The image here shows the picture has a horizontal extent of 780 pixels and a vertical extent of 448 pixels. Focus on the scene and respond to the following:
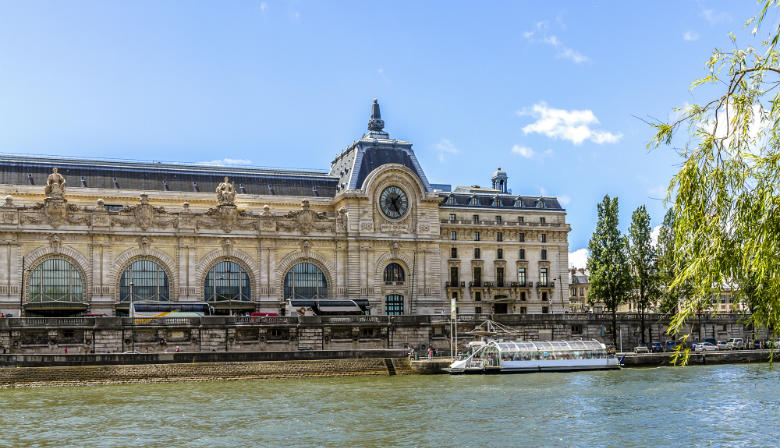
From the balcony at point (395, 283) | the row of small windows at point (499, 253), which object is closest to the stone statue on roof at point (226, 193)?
the balcony at point (395, 283)

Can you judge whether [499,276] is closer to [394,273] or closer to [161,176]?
[394,273]

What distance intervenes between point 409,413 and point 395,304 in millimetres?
50038

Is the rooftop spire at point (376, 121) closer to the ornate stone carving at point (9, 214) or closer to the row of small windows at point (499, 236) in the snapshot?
the row of small windows at point (499, 236)

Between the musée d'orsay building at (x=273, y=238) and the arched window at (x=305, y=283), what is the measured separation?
0.15 meters

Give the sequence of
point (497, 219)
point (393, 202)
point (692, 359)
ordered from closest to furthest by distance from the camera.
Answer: point (692, 359)
point (393, 202)
point (497, 219)

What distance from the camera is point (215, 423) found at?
132 ft

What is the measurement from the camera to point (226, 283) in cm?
8700

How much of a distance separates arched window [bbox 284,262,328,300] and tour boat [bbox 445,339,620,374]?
24.7 metres

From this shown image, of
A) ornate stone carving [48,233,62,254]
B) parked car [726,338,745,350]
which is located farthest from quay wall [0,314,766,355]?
ornate stone carving [48,233,62,254]

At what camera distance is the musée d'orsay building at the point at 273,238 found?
269ft

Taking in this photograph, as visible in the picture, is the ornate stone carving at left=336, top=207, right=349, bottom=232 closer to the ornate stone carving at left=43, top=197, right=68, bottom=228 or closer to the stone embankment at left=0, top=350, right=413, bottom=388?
the stone embankment at left=0, top=350, right=413, bottom=388

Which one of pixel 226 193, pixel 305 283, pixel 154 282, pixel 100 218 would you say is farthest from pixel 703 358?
pixel 100 218

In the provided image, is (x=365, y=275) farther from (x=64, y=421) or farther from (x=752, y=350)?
(x=64, y=421)

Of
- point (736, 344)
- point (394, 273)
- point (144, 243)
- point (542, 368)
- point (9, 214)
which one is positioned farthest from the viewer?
point (394, 273)
